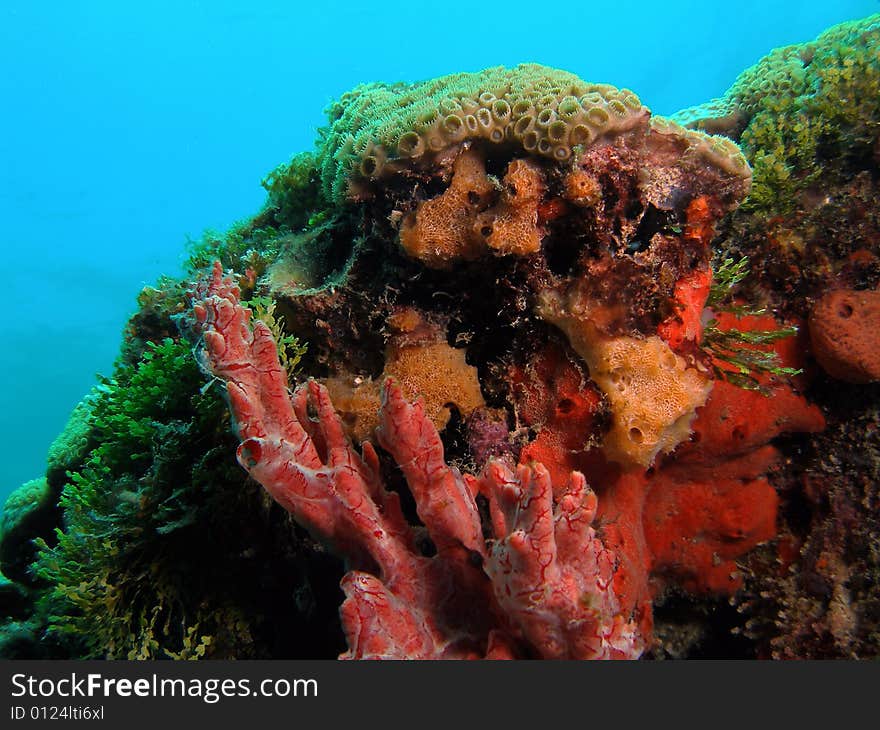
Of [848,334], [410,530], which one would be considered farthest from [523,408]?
[848,334]

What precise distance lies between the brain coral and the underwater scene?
0.06ft

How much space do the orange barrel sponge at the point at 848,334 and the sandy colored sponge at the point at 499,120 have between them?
1.88 m

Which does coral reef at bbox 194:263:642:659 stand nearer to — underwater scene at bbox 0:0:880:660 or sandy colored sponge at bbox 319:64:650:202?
underwater scene at bbox 0:0:880:660

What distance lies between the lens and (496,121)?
2.90 metres

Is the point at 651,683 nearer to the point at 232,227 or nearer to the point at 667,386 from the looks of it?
the point at 667,386

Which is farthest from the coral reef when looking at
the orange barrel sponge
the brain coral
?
the orange barrel sponge

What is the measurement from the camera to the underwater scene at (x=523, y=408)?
233 centimetres

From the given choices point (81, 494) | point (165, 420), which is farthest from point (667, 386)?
point (81, 494)

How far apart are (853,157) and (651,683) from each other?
3933 millimetres

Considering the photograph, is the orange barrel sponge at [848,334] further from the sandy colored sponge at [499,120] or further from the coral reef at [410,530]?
the coral reef at [410,530]

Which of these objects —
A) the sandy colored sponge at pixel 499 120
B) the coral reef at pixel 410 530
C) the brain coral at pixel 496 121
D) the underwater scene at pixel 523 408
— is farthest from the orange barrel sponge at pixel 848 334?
the coral reef at pixel 410 530

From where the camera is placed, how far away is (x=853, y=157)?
379 cm

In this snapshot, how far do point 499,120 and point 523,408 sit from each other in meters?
1.66

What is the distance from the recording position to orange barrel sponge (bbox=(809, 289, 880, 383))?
3.32m
